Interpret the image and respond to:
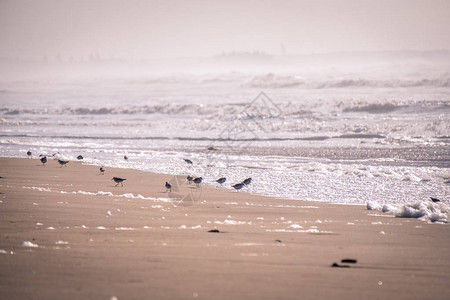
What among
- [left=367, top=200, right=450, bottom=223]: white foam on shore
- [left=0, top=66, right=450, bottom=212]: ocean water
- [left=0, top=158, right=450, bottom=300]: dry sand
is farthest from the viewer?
[left=0, top=66, right=450, bottom=212]: ocean water

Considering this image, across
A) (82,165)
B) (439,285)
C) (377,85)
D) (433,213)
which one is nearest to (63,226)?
(439,285)

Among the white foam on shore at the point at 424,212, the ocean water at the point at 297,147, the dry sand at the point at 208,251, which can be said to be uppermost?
the dry sand at the point at 208,251

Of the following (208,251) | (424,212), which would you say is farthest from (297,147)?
(208,251)

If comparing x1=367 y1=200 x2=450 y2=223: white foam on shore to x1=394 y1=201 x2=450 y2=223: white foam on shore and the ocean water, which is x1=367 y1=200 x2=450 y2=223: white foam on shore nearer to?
x1=394 y1=201 x2=450 y2=223: white foam on shore

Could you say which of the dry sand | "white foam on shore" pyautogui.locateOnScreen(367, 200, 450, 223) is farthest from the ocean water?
the dry sand

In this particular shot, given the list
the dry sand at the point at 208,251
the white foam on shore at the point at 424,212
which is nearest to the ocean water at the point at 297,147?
the white foam on shore at the point at 424,212

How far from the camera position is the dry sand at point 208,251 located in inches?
173

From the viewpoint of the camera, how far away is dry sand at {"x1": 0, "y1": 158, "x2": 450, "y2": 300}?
4402 mm

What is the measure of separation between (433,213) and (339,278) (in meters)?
4.04

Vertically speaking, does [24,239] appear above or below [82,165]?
above

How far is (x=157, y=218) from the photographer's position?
24.8 ft

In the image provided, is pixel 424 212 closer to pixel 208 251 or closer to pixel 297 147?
pixel 208 251

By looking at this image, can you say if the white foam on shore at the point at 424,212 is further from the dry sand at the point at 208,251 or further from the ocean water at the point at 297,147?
the ocean water at the point at 297,147

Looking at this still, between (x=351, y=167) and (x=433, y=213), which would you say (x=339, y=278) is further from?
(x=351, y=167)
